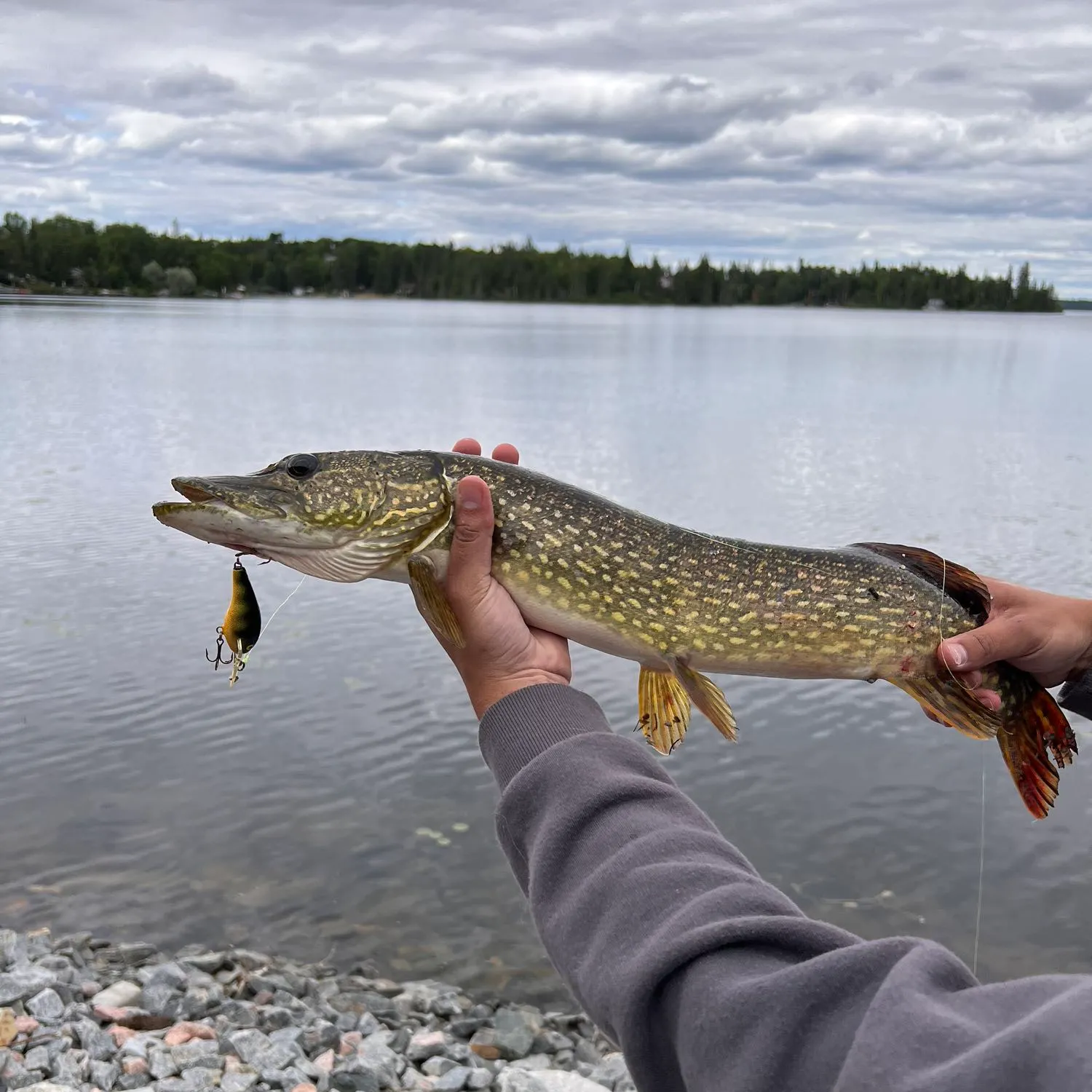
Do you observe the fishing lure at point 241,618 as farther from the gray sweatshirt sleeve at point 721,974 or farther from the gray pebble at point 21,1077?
the gray pebble at point 21,1077

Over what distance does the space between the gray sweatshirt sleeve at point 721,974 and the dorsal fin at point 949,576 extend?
1.83 meters

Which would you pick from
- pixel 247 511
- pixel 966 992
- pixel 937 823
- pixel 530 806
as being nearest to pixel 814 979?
pixel 966 992

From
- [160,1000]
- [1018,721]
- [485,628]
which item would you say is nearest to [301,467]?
[485,628]

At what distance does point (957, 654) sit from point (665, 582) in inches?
35.6

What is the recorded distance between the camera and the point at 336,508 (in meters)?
3.18

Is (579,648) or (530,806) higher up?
(530,806)

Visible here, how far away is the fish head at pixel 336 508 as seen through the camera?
3.10 meters

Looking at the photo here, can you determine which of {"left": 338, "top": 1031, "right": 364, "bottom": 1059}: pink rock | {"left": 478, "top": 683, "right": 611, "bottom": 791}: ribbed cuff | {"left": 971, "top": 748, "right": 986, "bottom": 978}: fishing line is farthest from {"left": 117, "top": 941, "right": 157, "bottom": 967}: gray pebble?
{"left": 971, "top": 748, "right": 986, "bottom": 978}: fishing line

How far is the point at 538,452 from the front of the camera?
16109mm

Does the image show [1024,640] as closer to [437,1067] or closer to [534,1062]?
[534,1062]

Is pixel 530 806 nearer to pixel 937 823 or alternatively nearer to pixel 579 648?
pixel 937 823

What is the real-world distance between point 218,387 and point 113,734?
18.6m

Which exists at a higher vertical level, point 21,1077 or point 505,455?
point 505,455

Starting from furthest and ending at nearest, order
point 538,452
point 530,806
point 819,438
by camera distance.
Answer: point 819,438
point 538,452
point 530,806
